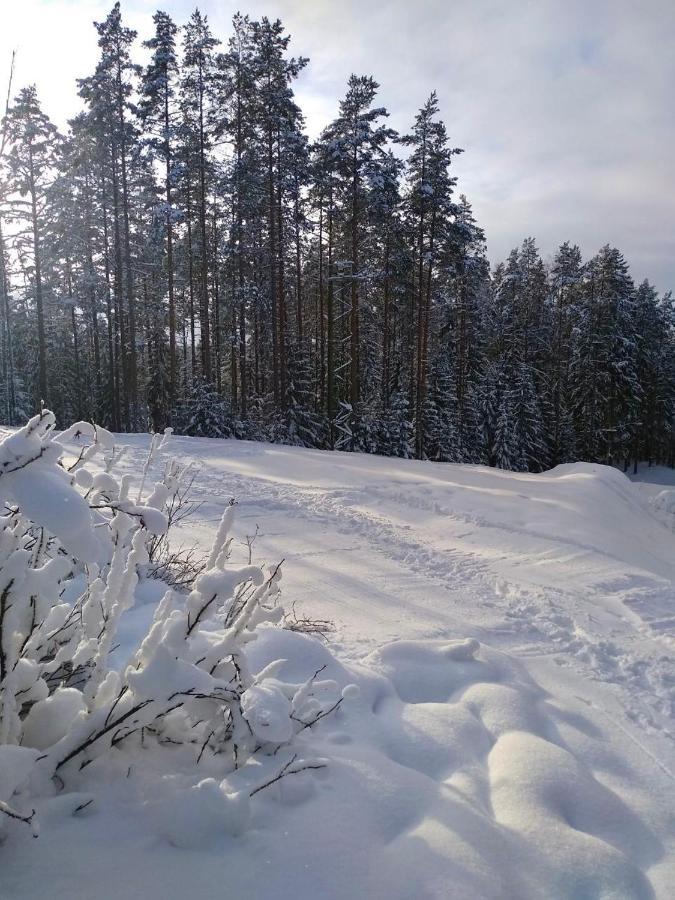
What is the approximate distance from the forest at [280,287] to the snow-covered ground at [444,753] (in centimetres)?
1538

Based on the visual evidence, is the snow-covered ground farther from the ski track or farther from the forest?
the forest

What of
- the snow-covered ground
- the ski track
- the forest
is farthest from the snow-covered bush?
the forest

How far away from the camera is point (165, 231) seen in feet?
69.4

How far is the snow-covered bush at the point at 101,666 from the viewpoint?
119cm

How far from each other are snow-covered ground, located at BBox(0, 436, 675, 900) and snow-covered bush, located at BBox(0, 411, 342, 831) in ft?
0.44

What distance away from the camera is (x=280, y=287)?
20.9 metres

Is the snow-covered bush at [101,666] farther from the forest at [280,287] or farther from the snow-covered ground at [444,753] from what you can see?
the forest at [280,287]

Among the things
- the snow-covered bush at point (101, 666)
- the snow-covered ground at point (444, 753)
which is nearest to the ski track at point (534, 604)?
the snow-covered ground at point (444, 753)

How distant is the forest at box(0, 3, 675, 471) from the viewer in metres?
20.4

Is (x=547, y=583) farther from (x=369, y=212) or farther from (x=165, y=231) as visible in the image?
(x=165, y=231)

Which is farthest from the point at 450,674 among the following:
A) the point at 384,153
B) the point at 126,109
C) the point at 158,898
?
the point at 126,109

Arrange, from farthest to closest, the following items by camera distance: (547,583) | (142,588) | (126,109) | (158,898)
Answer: (126,109)
(547,583)
(142,588)
(158,898)

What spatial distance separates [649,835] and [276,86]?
23880 millimetres

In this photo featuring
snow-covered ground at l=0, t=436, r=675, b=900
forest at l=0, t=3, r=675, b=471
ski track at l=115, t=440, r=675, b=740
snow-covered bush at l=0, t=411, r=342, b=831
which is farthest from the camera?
forest at l=0, t=3, r=675, b=471
